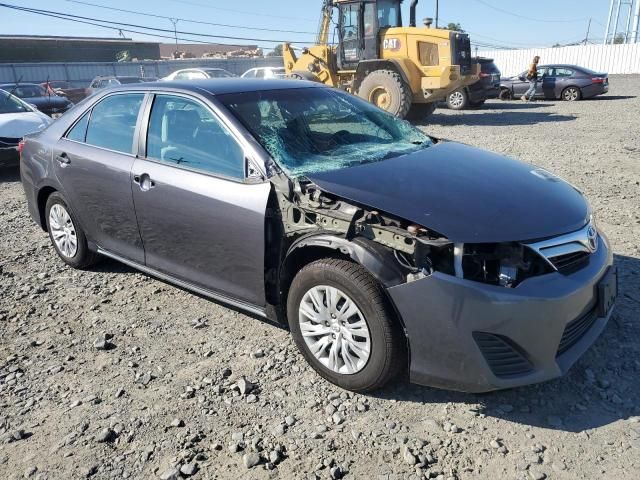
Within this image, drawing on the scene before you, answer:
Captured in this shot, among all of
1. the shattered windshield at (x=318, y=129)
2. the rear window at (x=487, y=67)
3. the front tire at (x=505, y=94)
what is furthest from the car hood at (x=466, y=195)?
the front tire at (x=505, y=94)

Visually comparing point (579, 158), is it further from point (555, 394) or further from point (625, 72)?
point (625, 72)

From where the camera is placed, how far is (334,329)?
2.87 meters

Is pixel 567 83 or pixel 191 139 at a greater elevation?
pixel 191 139

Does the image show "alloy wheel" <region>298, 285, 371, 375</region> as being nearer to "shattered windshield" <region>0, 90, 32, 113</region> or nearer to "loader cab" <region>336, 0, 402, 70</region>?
"shattered windshield" <region>0, 90, 32, 113</region>

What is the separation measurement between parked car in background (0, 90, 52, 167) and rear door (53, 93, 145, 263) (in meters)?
4.81

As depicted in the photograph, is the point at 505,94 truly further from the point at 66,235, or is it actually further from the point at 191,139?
the point at 191,139

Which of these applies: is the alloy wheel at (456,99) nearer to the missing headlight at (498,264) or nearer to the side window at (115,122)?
the side window at (115,122)

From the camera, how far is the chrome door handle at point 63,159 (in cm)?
433

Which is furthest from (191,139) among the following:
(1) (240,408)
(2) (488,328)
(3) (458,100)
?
(3) (458,100)

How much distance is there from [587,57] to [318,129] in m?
39.5

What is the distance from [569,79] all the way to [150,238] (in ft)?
64.6

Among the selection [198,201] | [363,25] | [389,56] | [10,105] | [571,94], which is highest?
[363,25]

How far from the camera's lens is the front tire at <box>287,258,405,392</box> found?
2.65 m

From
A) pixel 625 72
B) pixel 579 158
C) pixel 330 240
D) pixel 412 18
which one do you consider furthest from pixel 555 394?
pixel 625 72
